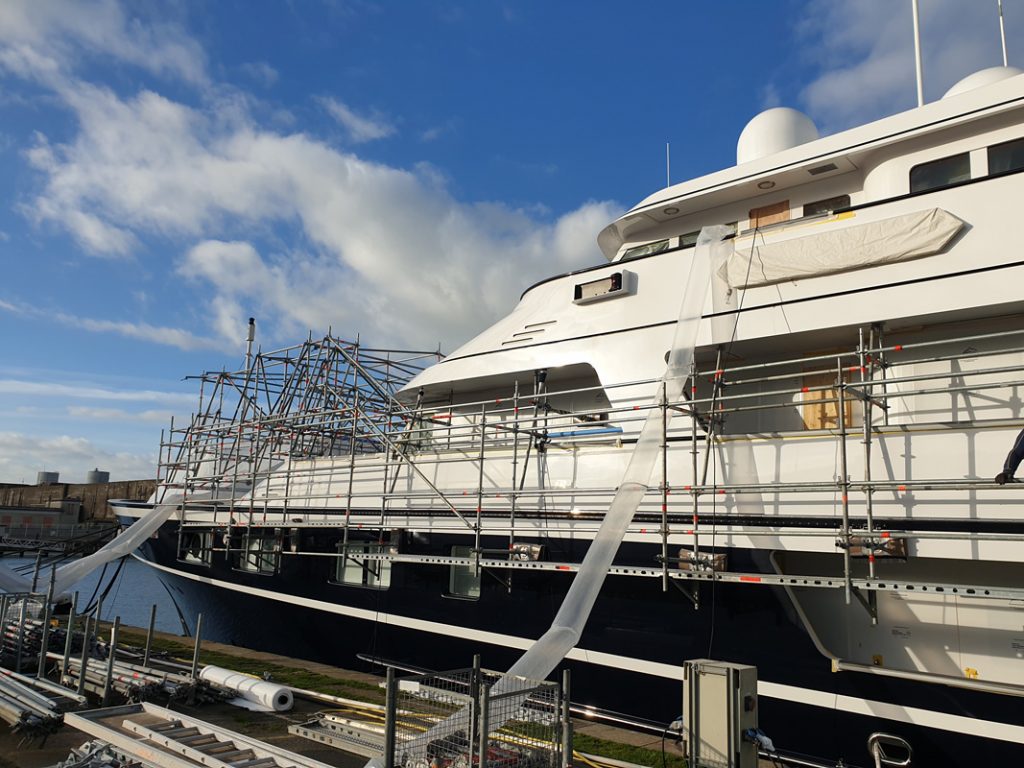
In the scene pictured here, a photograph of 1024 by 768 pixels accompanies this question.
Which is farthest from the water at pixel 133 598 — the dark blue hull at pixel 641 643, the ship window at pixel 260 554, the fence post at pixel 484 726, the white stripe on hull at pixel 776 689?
the fence post at pixel 484 726

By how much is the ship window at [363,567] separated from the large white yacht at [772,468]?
0.05 meters


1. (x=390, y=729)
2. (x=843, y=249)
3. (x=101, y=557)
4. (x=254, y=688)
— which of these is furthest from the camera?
(x=101, y=557)

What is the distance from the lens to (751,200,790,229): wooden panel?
10234mm

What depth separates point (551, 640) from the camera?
7027 mm

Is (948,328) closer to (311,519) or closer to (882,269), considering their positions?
(882,269)

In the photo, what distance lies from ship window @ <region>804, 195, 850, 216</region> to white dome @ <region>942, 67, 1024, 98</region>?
169 cm

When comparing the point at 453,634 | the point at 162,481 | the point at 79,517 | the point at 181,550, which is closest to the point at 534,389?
the point at 453,634

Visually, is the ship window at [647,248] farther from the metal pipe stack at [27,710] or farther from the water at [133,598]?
the water at [133,598]

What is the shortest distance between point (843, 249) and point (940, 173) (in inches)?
70.4

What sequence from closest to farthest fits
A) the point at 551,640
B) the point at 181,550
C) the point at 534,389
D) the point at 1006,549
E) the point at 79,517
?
the point at 1006,549 → the point at 551,640 → the point at 534,389 → the point at 181,550 → the point at 79,517

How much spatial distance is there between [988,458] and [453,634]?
655 centimetres

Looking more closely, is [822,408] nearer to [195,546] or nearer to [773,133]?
[773,133]

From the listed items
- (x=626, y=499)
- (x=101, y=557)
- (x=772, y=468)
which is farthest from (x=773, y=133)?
(x=101, y=557)

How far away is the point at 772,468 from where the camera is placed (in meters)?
7.98
